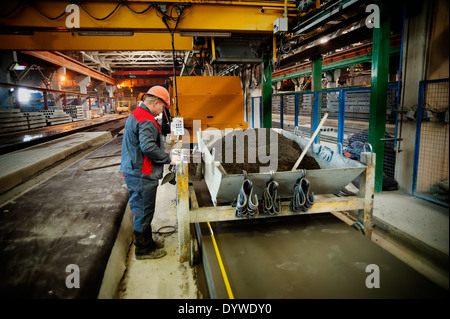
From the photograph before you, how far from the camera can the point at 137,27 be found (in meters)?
4.55

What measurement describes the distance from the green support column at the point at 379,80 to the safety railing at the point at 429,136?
43cm

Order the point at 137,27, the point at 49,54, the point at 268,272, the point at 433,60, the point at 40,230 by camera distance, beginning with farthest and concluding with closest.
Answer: the point at 49,54
the point at 137,27
the point at 433,60
the point at 40,230
the point at 268,272

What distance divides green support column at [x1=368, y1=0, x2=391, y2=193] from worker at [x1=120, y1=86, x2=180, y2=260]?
296cm

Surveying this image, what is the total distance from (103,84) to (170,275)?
70.4ft

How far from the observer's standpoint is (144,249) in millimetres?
2977

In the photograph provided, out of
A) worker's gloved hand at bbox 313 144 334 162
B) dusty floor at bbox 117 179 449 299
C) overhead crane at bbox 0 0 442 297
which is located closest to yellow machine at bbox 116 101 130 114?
overhead crane at bbox 0 0 442 297

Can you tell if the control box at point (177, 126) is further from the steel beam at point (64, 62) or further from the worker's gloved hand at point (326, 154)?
the steel beam at point (64, 62)

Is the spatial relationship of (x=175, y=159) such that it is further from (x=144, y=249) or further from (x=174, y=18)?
(x=174, y=18)

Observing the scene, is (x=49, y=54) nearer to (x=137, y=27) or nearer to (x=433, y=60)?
(x=137, y=27)

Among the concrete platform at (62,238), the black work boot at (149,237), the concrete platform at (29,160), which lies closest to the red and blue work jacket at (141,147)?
the black work boot at (149,237)

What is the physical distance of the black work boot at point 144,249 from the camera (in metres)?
2.95

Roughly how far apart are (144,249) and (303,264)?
1.69 metres

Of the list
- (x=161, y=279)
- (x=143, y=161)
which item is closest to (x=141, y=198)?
(x=143, y=161)

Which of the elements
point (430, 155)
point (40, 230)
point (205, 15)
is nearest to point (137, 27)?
point (205, 15)
